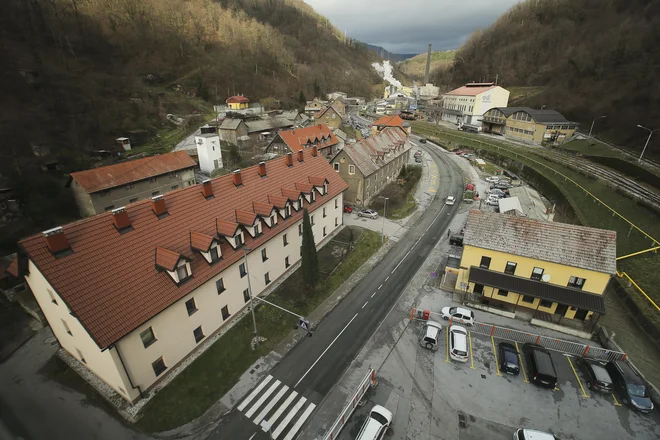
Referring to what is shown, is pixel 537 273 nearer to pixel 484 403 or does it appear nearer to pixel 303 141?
pixel 484 403

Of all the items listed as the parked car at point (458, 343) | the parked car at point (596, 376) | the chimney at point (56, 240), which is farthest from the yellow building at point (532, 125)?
the chimney at point (56, 240)

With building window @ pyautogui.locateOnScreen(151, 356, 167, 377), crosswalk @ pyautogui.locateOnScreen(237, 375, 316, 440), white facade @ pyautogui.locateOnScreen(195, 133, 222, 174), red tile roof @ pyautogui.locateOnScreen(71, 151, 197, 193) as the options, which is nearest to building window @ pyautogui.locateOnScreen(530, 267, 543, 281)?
crosswalk @ pyautogui.locateOnScreen(237, 375, 316, 440)

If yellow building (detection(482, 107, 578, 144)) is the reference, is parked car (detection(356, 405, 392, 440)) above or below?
below

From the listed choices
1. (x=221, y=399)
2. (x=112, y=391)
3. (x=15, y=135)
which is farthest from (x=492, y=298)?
(x=15, y=135)

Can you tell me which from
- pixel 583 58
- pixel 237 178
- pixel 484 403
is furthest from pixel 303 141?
pixel 583 58

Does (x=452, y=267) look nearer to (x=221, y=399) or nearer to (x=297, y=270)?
(x=297, y=270)

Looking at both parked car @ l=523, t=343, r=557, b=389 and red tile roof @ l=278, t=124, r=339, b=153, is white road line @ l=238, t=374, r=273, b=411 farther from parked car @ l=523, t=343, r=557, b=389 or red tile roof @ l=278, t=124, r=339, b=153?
red tile roof @ l=278, t=124, r=339, b=153
